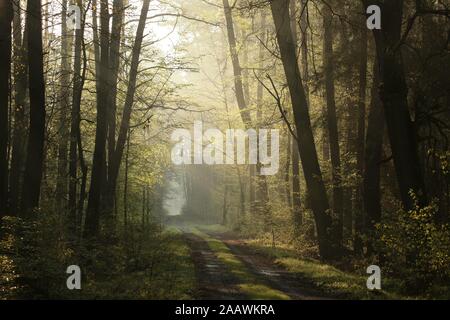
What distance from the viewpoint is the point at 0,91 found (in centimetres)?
1231

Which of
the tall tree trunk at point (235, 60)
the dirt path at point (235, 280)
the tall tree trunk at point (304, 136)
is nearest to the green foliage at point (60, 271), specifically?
the dirt path at point (235, 280)

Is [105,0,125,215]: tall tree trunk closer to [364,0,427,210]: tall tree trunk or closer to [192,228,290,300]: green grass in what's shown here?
[192,228,290,300]: green grass

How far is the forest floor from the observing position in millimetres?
10555

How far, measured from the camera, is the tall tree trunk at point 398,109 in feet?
38.7

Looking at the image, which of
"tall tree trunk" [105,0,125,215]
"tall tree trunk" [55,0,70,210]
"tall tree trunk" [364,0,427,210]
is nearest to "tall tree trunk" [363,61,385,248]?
"tall tree trunk" [364,0,427,210]

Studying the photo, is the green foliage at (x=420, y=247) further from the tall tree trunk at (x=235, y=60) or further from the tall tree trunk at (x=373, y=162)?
the tall tree trunk at (x=235, y=60)

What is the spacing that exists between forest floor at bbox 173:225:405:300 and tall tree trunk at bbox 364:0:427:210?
2569 mm

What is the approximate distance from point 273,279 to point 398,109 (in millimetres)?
5328

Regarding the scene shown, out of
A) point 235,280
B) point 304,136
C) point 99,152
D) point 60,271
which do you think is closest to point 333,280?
point 235,280

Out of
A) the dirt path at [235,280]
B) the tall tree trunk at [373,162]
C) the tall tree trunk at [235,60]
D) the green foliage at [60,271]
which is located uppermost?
the tall tree trunk at [235,60]

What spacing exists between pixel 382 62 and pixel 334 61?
675cm

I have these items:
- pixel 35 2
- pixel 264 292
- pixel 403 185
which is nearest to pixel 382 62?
pixel 403 185

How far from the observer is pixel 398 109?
11.8 m
